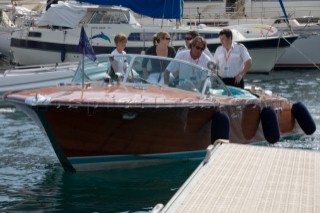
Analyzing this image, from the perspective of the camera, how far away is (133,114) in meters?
A: 9.88

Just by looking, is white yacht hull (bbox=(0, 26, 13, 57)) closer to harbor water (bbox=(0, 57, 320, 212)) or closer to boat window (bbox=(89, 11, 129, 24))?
boat window (bbox=(89, 11, 129, 24))

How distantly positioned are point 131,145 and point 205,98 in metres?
1.27

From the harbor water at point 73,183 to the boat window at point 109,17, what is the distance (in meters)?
13.4

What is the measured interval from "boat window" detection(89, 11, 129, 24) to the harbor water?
13.4 metres

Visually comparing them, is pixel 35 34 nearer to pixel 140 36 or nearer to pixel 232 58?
pixel 140 36

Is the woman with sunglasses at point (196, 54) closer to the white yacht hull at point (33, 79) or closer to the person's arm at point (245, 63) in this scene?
the person's arm at point (245, 63)

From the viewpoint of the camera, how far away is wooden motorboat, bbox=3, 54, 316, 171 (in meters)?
9.66

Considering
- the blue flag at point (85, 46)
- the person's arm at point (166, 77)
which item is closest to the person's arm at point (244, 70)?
Result: the person's arm at point (166, 77)

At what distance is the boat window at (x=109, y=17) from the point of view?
26.6 metres

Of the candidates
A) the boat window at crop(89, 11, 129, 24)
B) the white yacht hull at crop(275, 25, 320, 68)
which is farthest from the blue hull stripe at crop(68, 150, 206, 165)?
the white yacht hull at crop(275, 25, 320, 68)

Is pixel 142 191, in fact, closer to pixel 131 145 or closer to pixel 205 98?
pixel 131 145

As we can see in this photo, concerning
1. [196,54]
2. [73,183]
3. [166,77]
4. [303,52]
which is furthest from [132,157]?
[303,52]

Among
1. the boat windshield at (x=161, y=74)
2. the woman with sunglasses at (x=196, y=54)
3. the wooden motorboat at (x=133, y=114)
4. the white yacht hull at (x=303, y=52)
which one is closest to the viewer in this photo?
the wooden motorboat at (x=133, y=114)

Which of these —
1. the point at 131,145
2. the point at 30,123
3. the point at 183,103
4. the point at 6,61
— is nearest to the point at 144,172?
the point at 131,145
